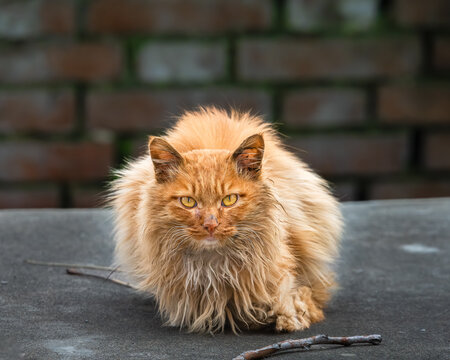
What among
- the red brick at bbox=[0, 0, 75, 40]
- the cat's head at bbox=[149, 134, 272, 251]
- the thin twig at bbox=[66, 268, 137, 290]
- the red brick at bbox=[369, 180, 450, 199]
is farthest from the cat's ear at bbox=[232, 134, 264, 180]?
the red brick at bbox=[369, 180, 450, 199]

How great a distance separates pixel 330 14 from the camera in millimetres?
→ 3643

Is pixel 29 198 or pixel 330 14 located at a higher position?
pixel 330 14

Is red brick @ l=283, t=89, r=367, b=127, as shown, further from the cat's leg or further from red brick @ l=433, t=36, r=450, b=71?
the cat's leg

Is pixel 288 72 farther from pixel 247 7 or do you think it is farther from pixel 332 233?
pixel 332 233

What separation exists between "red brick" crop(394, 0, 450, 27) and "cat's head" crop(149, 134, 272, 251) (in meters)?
2.14

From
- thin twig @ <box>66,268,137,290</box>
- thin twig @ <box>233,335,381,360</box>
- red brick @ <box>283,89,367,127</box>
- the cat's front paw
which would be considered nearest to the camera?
thin twig @ <box>233,335,381,360</box>

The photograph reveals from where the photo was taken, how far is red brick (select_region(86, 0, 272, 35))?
11.6 ft

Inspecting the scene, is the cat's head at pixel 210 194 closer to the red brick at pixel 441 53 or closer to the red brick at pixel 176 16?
the red brick at pixel 176 16

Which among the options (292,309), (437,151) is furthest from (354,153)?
(292,309)

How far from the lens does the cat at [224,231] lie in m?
1.72

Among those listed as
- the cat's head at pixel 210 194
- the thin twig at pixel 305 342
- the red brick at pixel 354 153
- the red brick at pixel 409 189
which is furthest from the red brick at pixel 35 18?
the thin twig at pixel 305 342

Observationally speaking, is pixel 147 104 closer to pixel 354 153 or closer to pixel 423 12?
pixel 354 153

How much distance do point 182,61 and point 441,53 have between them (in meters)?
1.15

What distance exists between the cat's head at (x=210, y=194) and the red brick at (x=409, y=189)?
2.10m
